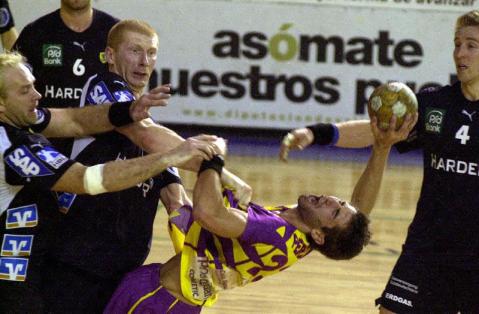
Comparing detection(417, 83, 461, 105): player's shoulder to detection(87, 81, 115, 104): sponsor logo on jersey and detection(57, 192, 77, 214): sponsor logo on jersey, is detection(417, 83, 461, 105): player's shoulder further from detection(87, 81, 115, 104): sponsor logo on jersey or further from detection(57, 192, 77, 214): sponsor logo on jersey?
detection(57, 192, 77, 214): sponsor logo on jersey

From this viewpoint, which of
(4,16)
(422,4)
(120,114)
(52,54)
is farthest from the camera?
(422,4)

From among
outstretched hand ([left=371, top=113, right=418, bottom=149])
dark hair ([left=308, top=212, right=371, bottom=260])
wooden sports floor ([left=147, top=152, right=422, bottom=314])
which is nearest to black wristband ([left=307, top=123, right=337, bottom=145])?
outstretched hand ([left=371, top=113, right=418, bottom=149])

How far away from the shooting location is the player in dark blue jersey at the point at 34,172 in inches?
199

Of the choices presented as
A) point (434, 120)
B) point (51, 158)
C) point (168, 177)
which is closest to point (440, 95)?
point (434, 120)

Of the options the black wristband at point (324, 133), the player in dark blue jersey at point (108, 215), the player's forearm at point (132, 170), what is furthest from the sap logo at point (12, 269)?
the black wristband at point (324, 133)

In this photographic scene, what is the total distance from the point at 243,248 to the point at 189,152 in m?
0.72

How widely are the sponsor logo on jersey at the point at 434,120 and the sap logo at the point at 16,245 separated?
2.53m

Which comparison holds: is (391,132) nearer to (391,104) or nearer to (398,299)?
(391,104)

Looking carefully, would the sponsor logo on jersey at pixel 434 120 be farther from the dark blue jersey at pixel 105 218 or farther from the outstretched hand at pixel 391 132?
the dark blue jersey at pixel 105 218

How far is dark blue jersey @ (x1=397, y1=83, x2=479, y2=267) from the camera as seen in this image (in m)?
6.21

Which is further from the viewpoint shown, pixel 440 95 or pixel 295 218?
pixel 440 95

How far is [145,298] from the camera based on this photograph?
18.4ft

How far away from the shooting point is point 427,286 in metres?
6.18

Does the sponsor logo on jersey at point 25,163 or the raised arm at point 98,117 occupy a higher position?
the raised arm at point 98,117
